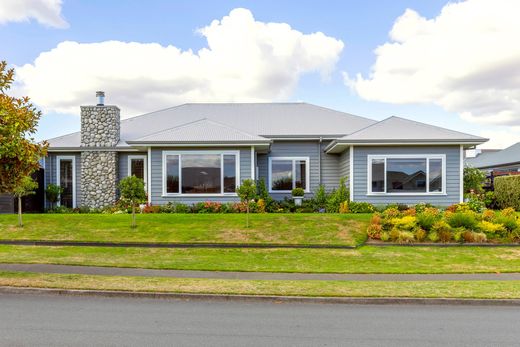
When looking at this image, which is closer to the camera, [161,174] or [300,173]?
[161,174]

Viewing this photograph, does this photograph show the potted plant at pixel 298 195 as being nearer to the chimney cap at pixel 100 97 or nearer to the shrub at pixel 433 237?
the shrub at pixel 433 237

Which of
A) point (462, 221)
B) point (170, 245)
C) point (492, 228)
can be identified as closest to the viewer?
point (170, 245)

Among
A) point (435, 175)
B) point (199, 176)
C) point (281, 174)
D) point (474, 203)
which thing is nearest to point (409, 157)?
point (435, 175)

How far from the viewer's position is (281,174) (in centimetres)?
2312

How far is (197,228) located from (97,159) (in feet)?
29.9

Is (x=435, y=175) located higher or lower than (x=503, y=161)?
lower

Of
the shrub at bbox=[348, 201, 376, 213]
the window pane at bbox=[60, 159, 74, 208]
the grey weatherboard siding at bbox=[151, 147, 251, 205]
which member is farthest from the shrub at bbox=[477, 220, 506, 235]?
the window pane at bbox=[60, 159, 74, 208]

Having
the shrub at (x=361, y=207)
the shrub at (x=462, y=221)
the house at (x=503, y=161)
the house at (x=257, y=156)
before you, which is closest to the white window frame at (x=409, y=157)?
the house at (x=257, y=156)

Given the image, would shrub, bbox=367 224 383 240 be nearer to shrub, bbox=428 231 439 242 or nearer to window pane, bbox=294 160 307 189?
shrub, bbox=428 231 439 242

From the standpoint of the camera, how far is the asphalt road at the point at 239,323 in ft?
20.1

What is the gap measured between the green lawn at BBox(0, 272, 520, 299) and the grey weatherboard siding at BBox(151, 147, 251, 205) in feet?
32.3

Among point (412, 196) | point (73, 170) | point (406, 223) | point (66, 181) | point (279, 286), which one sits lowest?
point (279, 286)

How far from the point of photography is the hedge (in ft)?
70.1

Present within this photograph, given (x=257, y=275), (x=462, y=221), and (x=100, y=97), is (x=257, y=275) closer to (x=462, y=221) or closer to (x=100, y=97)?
(x=462, y=221)
